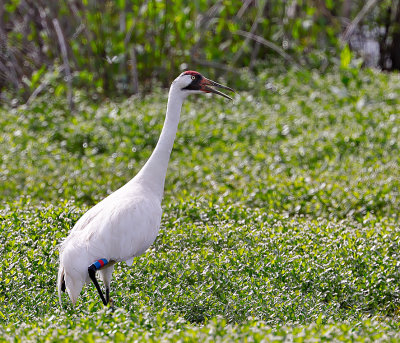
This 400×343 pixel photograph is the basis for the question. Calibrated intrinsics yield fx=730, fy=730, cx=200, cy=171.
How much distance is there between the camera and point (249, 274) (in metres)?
5.29

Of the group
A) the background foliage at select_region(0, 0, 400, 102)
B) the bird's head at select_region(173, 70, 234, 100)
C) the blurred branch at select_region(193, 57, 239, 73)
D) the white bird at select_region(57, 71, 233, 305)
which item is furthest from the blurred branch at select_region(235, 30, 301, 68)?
the white bird at select_region(57, 71, 233, 305)

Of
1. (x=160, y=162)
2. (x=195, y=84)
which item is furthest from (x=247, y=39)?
(x=160, y=162)

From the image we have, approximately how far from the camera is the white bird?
4.61m

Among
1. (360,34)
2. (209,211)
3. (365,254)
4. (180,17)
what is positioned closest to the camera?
(365,254)

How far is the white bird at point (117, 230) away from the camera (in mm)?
4605

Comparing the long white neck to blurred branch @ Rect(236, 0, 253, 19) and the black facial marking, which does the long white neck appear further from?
blurred branch @ Rect(236, 0, 253, 19)

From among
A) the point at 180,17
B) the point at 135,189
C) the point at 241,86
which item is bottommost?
the point at 241,86

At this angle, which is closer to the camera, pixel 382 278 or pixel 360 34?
pixel 382 278

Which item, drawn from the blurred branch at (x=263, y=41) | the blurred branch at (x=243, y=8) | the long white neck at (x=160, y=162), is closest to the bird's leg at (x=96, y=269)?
the long white neck at (x=160, y=162)

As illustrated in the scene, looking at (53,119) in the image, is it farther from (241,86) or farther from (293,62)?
(293,62)

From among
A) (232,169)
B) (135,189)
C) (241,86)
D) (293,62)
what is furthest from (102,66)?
(135,189)

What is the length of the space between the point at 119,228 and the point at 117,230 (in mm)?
21

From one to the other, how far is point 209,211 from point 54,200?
6.25ft

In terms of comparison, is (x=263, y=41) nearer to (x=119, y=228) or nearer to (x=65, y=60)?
(x=65, y=60)
